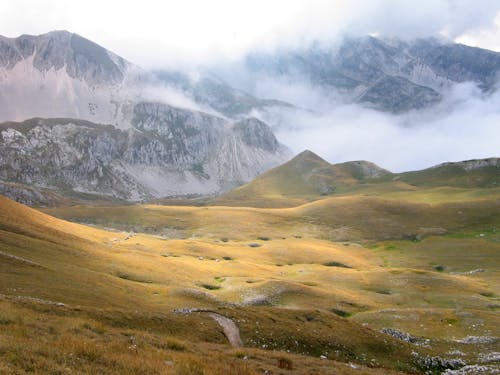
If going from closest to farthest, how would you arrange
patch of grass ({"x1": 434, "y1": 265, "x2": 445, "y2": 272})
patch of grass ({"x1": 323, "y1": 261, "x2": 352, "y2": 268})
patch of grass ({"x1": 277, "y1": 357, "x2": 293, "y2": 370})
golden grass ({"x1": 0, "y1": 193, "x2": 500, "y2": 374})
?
golden grass ({"x1": 0, "y1": 193, "x2": 500, "y2": 374}), patch of grass ({"x1": 277, "y1": 357, "x2": 293, "y2": 370}), patch of grass ({"x1": 323, "y1": 261, "x2": 352, "y2": 268}), patch of grass ({"x1": 434, "y1": 265, "x2": 445, "y2": 272})

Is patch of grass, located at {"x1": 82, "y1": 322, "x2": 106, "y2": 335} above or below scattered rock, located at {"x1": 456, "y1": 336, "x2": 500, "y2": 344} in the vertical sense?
above

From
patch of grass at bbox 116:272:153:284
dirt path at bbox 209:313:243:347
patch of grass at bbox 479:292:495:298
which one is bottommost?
patch of grass at bbox 479:292:495:298

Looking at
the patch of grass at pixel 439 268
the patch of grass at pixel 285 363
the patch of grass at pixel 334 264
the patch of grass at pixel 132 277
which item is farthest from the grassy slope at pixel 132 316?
the patch of grass at pixel 439 268

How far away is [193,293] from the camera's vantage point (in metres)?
62.9

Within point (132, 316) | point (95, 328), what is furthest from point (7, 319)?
point (132, 316)

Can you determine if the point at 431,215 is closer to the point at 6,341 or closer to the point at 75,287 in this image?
the point at 75,287

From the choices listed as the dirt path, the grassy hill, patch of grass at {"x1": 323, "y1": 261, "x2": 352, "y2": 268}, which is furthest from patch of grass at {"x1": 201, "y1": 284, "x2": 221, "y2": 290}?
patch of grass at {"x1": 323, "y1": 261, "x2": 352, "y2": 268}

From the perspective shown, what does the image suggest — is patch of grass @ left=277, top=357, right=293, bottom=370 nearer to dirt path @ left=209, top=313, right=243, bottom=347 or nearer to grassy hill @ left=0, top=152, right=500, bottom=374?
grassy hill @ left=0, top=152, right=500, bottom=374

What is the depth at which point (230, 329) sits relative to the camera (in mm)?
36406

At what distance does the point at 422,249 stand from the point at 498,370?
12557 cm

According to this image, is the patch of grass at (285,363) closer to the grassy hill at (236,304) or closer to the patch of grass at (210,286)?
the grassy hill at (236,304)

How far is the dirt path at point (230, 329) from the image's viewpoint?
3450cm

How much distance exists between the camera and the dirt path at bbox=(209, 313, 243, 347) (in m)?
34.5

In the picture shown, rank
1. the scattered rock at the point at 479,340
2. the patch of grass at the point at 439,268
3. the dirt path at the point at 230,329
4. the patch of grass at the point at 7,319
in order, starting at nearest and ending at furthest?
the patch of grass at the point at 7,319 < the dirt path at the point at 230,329 < the scattered rock at the point at 479,340 < the patch of grass at the point at 439,268
